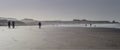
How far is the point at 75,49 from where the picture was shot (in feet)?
45.7

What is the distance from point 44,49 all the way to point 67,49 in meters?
1.35

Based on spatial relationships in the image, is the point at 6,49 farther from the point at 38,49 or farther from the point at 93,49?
the point at 93,49

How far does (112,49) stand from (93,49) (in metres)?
1.14

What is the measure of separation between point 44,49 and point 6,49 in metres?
2.23

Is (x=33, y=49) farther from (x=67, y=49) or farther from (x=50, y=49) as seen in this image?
(x=67, y=49)

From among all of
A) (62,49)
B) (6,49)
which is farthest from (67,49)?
(6,49)

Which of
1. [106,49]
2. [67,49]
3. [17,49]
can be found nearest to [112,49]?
[106,49]

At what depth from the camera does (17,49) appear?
45.7ft

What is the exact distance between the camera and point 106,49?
45.8ft

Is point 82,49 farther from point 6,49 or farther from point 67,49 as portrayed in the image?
point 6,49

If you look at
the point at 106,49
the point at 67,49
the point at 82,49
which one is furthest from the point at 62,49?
the point at 106,49

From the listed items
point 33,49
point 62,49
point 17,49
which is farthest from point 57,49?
point 17,49

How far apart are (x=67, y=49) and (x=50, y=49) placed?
39.3 inches

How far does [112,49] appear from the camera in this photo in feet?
45.9
